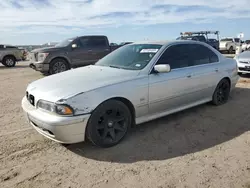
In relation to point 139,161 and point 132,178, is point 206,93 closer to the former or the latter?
point 139,161

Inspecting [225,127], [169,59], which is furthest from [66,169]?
[225,127]

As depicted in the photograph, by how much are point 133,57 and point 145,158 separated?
1.86 metres

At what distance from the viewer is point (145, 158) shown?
10.6 feet

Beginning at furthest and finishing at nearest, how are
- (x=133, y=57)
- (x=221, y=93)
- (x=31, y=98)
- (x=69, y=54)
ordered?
1. (x=69, y=54)
2. (x=221, y=93)
3. (x=133, y=57)
4. (x=31, y=98)

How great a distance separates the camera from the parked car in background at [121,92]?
10.4ft

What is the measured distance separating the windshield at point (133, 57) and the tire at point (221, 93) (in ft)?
6.34

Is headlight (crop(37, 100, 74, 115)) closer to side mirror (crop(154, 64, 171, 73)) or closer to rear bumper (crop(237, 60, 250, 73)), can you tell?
side mirror (crop(154, 64, 171, 73))

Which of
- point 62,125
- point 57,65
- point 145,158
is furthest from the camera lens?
point 57,65

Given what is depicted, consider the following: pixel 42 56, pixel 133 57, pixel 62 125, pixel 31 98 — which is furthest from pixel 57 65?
pixel 62 125

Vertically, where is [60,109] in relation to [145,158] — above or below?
above

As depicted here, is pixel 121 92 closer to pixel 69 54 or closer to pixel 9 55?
pixel 69 54

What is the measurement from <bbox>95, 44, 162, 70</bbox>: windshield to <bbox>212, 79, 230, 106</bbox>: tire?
193 cm

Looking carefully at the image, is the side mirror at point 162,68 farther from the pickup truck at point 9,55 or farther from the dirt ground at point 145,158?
the pickup truck at point 9,55

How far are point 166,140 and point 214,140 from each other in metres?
0.73
